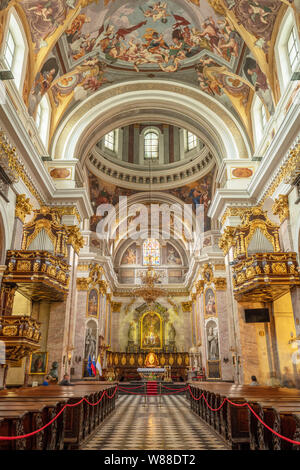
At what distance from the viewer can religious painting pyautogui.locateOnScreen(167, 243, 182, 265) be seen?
92.2 feet

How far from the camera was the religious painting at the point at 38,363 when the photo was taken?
432 inches

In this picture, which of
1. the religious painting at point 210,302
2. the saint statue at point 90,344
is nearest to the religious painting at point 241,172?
the religious painting at point 210,302


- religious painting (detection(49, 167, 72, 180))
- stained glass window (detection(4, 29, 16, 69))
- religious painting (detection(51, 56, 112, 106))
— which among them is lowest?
religious painting (detection(49, 167, 72, 180))

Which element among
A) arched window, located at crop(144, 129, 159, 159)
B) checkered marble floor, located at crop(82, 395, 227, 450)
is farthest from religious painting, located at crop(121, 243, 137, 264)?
checkered marble floor, located at crop(82, 395, 227, 450)

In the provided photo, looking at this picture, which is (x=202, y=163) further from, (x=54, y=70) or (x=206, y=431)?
(x=206, y=431)

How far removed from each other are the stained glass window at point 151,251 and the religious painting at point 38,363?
16997mm

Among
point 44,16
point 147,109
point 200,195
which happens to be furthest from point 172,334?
point 44,16

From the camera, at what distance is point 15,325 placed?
8281 millimetres

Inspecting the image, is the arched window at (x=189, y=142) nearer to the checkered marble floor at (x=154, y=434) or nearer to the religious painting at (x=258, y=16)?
the religious painting at (x=258, y=16)

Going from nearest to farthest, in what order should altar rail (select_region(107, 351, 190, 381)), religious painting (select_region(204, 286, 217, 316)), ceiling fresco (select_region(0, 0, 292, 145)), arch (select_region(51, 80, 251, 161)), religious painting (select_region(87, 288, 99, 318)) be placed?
1. ceiling fresco (select_region(0, 0, 292, 145))
2. arch (select_region(51, 80, 251, 161))
3. religious painting (select_region(87, 288, 99, 318))
4. religious painting (select_region(204, 286, 217, 316))
5. altar rail (select_region(107, 351, 190, 381))

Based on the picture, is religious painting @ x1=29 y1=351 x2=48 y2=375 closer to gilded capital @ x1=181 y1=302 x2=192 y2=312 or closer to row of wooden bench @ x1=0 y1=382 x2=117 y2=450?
row of wooden bench @ x1=0 y1=382 x2=117 y2=450

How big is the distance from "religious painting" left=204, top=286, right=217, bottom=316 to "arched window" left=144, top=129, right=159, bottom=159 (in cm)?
970

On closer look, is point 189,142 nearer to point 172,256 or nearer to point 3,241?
point 172,256

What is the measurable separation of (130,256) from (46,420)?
2379 cm
